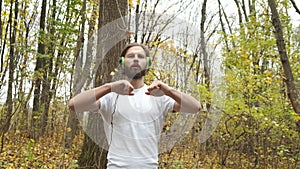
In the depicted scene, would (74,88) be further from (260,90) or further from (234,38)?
(234,38)

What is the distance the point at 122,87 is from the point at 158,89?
22 centimetres

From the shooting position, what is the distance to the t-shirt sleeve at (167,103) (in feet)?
6.39

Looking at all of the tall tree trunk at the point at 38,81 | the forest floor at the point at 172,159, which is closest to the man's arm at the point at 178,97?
the forest floor at the point at 172,159

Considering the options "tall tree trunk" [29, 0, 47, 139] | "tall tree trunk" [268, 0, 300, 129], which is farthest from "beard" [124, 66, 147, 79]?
Result: "tall tree trunk" [29, 0, 47, 139]

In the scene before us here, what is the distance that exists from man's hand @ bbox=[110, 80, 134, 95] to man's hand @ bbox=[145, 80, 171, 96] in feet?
0.33

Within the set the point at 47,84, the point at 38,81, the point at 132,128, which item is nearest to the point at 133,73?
the point at 132,128

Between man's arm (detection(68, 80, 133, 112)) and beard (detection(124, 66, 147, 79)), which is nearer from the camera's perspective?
man's arm (detection(68, 80, 133, 112))

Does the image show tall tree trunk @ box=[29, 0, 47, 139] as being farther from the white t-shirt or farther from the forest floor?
the white t-shirt

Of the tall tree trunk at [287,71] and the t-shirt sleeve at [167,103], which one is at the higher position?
the tall tree trunk at [287,71]

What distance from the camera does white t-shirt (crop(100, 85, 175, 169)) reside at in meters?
1.78

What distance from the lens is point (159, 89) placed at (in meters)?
1.81

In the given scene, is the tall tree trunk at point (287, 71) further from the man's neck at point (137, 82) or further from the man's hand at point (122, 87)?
the man's hand at point (122, 87)

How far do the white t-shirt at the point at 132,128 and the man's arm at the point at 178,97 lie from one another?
94 mm

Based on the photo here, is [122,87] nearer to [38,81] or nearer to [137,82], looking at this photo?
[137,82]
